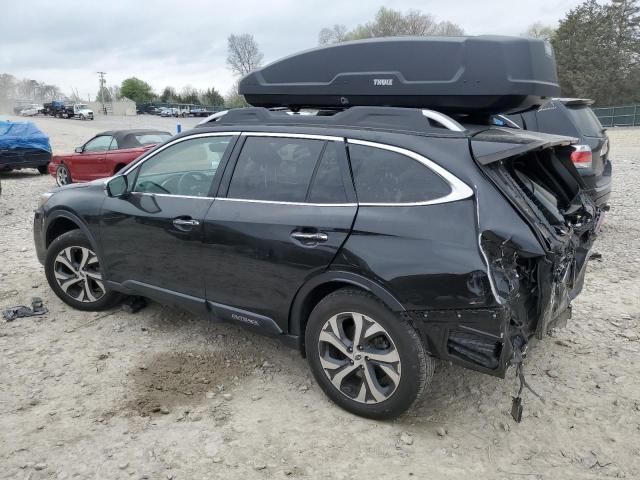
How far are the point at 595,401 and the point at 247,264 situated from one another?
234 centimetres

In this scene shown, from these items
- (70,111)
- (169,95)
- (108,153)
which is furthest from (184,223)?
(169,95)

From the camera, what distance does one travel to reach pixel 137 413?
3227 mm

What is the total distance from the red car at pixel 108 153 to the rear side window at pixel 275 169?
8450 mm

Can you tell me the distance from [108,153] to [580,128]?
938 cm

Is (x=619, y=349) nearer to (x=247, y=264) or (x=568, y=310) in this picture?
(x=568, y=310)

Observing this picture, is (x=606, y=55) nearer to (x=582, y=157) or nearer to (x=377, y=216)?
(x=582, y=157)

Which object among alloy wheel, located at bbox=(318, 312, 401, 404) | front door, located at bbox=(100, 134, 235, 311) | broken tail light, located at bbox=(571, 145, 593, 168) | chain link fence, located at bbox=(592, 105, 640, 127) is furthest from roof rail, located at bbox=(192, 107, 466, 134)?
chain link fence, located at bbox=(592, 105, 640, 127)

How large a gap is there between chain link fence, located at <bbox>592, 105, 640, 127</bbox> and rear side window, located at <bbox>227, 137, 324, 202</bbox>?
39.8 meters

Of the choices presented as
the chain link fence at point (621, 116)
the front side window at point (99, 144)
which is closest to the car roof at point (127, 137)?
the front side window at point (99, 144)

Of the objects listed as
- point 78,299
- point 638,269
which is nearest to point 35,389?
point 78,299

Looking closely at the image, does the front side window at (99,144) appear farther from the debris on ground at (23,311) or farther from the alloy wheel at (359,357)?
the alloy wheel at (359,357)

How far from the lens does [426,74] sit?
3230 mm

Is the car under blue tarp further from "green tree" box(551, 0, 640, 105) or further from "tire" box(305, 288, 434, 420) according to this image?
"green tree" box(551, 0, 640, 105)

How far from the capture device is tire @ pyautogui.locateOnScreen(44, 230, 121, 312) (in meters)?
4.55
